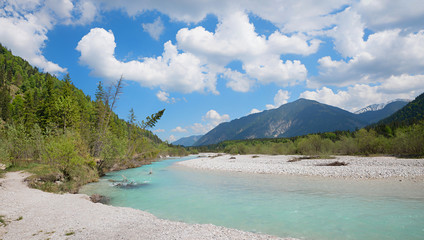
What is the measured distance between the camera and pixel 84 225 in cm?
952

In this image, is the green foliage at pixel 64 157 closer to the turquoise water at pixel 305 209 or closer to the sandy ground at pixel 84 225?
the turquoise water at pixel 305 209

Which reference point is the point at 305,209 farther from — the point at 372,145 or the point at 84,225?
the point at 372,145

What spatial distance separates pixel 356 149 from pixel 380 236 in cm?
7031

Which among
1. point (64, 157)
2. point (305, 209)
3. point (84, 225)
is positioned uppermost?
point (64, 157)

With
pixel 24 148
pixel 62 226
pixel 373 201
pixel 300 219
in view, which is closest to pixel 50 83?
pixel 24 148

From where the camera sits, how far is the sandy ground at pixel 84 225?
8.18m

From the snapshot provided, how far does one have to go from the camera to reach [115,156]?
37.6 meters

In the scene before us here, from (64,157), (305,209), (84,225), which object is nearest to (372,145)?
(305,209)

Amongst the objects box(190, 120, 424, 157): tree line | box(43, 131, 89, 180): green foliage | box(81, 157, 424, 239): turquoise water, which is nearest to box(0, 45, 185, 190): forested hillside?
box(43, 131, 89, 180): green foliage

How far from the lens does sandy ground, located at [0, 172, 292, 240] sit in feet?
26.8

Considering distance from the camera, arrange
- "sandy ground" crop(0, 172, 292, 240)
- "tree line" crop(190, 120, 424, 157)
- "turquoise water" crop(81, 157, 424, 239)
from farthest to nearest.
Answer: "tree line" crop(190, 120, 424, 157), "turquoise water" crop(81, 157, 424, 239), "sandy ground" crop(0, 172, 292, 240)

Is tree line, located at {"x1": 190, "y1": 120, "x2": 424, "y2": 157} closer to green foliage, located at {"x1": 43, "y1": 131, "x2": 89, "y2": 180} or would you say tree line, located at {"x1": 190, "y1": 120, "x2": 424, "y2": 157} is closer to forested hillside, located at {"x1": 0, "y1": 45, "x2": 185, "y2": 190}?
forested hillside, located at {"x1": 0, "y1": 45, "x2": 185, "y2": 190}

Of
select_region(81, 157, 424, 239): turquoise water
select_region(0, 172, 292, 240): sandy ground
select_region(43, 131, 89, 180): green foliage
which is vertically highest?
select_region(43, 131, 89, 180): green foliage

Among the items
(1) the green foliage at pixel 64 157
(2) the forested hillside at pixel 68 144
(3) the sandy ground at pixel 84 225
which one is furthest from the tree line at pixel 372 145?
(1) the green foliage at pixel 64 157
